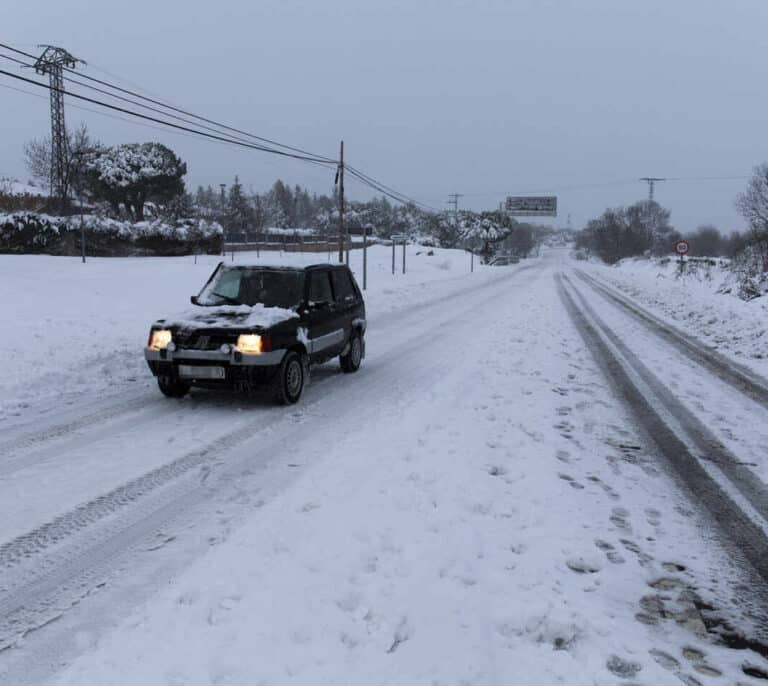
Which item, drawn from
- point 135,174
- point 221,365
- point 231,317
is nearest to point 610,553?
point 221,365

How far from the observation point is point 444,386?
8414 millimetres

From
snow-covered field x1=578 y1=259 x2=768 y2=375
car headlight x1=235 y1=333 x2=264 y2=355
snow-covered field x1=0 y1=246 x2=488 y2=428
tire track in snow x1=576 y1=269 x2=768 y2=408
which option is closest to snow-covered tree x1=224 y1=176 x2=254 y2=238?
snow-covered field x1=0 y1=246 x2=488 y2=428

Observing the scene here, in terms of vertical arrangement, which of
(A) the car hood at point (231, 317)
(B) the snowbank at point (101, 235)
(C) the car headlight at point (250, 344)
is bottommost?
(C) the car headlight at point (250, 344)

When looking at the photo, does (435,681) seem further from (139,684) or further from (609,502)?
(609,502)

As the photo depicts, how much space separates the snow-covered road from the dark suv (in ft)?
1.50

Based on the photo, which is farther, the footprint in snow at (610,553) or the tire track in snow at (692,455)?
the tire track in snow at (692,455)

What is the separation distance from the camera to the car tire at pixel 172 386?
7.31m

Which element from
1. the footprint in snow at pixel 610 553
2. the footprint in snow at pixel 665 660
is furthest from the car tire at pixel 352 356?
the footprint in snow at pixel 665 660

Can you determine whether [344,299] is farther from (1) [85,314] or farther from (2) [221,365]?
(1) [85,314]

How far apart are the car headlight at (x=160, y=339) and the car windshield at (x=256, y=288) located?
1.03m

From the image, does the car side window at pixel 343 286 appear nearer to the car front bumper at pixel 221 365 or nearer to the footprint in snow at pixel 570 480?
the car front bumper at pixel 221 365

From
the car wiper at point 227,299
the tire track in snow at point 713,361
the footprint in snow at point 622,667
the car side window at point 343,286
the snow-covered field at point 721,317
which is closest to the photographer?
the footprint in snow at point 622,667

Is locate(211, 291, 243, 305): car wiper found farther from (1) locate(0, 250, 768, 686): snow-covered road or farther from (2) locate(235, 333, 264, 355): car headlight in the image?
(1) locate(0, 250, 768, 686): snow-covered road

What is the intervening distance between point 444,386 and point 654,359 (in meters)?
4.89
